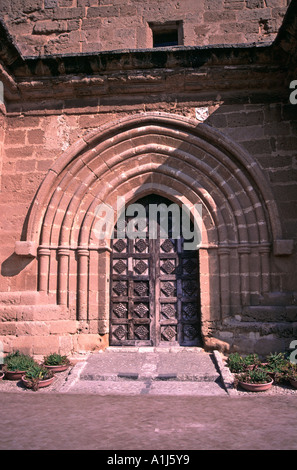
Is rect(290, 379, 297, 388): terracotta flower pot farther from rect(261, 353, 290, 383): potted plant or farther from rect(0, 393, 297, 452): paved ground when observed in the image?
rect(0, 393, 297, 452): paved ground

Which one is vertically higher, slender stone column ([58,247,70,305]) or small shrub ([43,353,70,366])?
slender stone column ([58,247,70,305])

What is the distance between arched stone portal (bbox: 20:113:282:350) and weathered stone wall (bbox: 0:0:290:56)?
1755 millimetres

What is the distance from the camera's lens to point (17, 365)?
462 centimetres

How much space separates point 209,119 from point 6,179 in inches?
137

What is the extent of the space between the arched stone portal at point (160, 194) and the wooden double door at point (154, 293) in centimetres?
33

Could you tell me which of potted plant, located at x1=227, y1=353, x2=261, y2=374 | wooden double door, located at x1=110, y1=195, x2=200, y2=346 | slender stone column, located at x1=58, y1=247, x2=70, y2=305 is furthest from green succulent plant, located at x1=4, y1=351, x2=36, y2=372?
potted plant, located at x1=227, y1=353, x2=261, y2=374

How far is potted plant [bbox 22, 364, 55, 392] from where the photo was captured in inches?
164

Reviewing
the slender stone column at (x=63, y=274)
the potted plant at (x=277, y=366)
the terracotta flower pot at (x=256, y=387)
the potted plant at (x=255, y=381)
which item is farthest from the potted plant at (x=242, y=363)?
the slender stone column at (x=63, y=274)

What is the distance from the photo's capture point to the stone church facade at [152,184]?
535 cm

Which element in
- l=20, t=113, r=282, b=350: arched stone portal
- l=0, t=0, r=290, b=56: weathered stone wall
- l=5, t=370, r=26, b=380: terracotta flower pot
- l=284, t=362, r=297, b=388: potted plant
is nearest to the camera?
l=284, t=362, r=297, b=388: potted plant

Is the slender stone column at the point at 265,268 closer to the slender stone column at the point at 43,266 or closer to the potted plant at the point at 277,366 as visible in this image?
the potted plant at the point at 277,366

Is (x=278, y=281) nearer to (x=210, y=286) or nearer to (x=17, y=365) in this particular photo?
(x=210, y=286)
